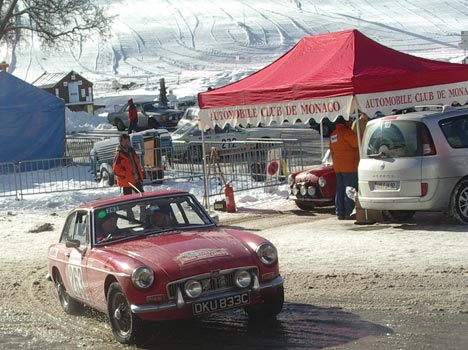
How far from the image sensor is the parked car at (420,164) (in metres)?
13.2

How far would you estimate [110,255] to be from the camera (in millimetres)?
8773

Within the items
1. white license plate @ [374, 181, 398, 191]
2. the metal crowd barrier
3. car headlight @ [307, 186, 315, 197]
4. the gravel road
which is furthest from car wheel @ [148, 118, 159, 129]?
white license plate @ [374, 181, 398, 191]

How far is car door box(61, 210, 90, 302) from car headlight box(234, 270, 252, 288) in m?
1.81

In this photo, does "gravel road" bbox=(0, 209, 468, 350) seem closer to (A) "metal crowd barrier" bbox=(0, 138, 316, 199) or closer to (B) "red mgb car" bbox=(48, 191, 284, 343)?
(B) "red mgb car" bbox=(48, 191, 284, 343)

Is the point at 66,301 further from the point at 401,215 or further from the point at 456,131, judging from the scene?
the point at 456,131

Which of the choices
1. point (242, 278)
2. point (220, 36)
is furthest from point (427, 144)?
point (220, 36)

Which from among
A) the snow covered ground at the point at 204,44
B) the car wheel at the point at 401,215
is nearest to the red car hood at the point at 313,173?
the snow covered ground at the point at 204,44

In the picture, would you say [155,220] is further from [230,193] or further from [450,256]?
[230,193]

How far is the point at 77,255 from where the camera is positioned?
31.3 feet

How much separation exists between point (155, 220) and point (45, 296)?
2.55 meters

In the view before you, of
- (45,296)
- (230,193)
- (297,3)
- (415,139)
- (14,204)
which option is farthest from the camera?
(297,3)

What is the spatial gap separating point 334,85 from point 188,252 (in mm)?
6656

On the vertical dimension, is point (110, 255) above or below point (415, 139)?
below

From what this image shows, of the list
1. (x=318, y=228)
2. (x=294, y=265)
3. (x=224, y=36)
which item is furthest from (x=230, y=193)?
(x=224, y=36)
